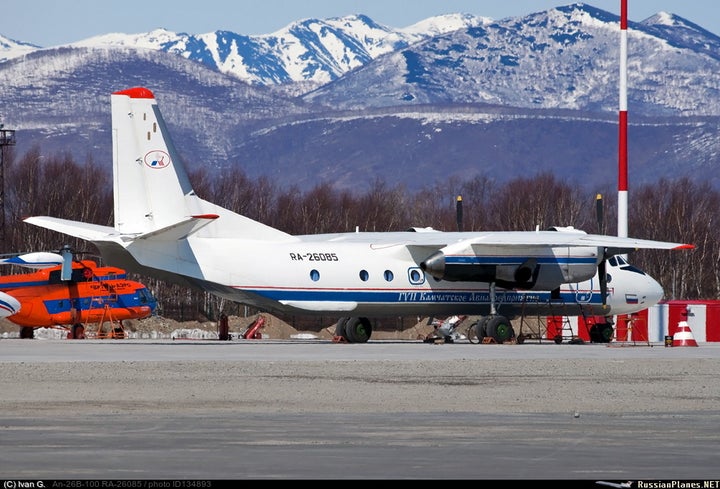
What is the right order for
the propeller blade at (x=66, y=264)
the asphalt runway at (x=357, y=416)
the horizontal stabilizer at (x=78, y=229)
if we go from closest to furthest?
the asphalt runway at (x=357, y=416), the horizontal stabilizer at (x=78, y=229), the propeller blade at (x=66, y=264)

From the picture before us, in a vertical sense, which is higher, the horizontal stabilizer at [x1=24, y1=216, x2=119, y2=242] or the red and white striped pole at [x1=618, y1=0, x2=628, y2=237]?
the red and white striped pole at [x1=618, y1=0, x2=628, y2=237]

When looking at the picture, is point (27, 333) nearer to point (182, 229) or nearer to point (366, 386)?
point (182, 229)

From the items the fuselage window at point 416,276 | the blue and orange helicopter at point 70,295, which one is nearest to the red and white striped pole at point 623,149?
the fuselage window at point 416,276

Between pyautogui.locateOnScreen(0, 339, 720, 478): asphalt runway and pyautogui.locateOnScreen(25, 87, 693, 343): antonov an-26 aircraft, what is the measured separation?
14.8 feet

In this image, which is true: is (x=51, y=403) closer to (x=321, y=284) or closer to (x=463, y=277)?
(x=321, y=284)

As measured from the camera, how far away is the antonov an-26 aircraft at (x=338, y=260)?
141 ft

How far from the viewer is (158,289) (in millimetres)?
97062

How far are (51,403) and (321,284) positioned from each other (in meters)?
20.6

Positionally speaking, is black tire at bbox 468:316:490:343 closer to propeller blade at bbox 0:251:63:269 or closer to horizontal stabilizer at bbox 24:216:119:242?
horizontal stabilizer at bbox 24:216:119:242

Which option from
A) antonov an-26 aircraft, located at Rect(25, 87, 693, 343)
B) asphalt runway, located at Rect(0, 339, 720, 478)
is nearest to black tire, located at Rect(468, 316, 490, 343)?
antonov an-26 aircraft, located at Rect(25, 87, 693, 343)

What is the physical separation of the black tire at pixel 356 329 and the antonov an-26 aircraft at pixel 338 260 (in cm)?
3

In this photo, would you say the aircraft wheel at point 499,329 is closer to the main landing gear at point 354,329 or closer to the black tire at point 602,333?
the main landing gear at point 354,329

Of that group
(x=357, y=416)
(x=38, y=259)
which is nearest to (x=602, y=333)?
(x=38, y=259)

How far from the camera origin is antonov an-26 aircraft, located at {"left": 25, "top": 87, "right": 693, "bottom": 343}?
4284 centimetres
